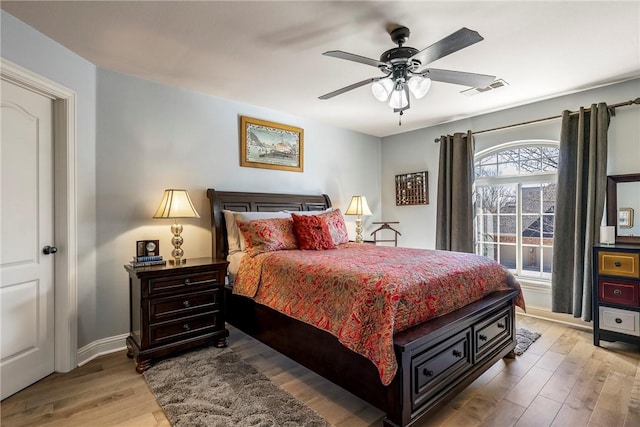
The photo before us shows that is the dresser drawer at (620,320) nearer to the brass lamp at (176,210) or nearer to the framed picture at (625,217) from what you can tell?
the framed picture at (625,217)

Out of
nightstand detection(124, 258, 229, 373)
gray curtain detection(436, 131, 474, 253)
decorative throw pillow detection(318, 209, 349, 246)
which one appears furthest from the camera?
gray curtain detection(436, 131, 474, 253)

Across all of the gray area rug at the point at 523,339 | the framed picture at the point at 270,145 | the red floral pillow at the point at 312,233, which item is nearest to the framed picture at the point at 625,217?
the gray area rug at the point at 523,339

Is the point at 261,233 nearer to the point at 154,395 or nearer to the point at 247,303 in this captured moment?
the point at 247,303

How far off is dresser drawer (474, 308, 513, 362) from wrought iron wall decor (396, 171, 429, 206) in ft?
8.23

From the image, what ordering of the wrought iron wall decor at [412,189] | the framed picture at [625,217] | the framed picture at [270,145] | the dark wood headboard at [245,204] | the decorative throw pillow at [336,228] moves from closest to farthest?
1. the framed picture at [625,217]
2. the dark wood headboard at [245,204]
3. the decorative throw pillow at [336,228]
4. the framed picture at [270,145]
5. the wrought iron wall decor at [412,189]

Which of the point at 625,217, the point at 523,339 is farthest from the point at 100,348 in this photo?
the point at 625,217

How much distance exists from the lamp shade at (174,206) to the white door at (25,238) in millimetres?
785

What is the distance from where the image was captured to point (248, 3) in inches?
76.6

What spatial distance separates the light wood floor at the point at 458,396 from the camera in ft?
6.12

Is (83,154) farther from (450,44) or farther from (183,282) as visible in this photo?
(450,44)

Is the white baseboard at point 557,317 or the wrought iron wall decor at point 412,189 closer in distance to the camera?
the white baseboard at point 557,317

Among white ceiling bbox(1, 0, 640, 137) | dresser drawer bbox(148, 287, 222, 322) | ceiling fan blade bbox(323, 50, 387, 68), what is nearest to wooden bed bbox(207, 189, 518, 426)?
dresser drawer bbox(148, 287, 222, 322)

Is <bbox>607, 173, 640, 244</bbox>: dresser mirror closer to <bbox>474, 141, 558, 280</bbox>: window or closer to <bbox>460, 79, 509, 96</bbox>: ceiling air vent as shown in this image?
<bbox>474, 141, 558, 280</bbox>: window

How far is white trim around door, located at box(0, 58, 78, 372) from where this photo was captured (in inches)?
95.3
